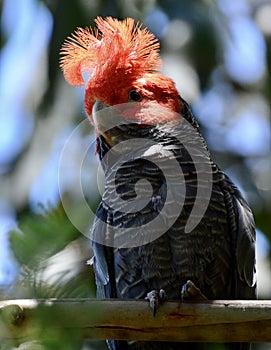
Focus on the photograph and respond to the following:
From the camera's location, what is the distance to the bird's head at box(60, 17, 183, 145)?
290 centimetres

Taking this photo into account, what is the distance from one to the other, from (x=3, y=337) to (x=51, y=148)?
3387 mm

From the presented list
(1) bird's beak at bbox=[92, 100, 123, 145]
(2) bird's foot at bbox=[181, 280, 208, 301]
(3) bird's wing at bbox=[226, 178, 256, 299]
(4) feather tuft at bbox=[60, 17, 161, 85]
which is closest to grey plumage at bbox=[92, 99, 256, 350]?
A: (3) bird's wing at bbox=[226, 178, 256, 299]

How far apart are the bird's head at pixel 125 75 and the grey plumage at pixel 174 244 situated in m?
0.24

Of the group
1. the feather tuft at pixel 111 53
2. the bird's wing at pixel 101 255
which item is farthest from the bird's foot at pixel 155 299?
the feather tuft at pixel 111 53

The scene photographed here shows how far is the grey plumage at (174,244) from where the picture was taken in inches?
102

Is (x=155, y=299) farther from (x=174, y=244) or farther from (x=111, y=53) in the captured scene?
(x=111, y=53)

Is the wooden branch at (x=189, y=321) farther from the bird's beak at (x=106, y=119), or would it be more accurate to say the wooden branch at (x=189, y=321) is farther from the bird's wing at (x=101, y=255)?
the bird's beak at (x=106, y=119)

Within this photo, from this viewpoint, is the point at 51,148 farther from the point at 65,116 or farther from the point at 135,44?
the point at 135,44

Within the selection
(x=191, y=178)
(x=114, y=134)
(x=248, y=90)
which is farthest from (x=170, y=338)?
(x=248, y=90)

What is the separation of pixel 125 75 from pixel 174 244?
2.70 ft

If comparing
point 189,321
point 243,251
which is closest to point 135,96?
point 243,251

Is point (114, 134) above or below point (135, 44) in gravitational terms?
below

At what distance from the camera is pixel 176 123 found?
114 inches

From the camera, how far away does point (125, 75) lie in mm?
2939
